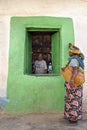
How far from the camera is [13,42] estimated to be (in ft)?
26.6

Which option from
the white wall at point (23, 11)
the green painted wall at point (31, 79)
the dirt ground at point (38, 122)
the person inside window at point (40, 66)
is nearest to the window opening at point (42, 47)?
the person inside window at point (40, 66)

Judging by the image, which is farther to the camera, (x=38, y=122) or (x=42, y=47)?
(x=42, y=47)

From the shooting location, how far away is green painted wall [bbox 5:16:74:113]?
26.5ft

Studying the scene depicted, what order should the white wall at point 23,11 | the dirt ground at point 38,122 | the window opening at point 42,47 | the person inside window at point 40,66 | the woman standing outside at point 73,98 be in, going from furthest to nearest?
the window opening at point 42,47 < the person inside window at point 40,66 < the white wall at point 23,11 < the woman standing outside at point 73,98 < the dirt ground at point 38,122

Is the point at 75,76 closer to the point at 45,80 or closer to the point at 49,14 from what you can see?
the point at 45,80

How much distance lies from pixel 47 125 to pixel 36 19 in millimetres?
2494

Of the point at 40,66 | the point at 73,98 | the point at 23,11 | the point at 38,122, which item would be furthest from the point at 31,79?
the point at 23,11

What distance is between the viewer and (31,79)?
8117 mm

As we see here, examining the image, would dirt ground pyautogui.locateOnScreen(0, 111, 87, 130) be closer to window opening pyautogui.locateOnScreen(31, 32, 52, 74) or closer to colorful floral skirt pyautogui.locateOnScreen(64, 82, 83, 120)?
colorful floral skirt pyautogui.locateOnScreen(64, 82, 83, 120)

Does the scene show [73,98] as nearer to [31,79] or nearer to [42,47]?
[31,79]

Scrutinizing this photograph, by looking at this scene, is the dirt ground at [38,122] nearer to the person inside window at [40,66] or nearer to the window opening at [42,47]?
the person inside window at [40,66]

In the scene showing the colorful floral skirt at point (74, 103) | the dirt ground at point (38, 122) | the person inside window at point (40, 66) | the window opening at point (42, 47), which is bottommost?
the dirt ground at point (38, 122)

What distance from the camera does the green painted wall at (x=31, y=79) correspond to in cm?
809

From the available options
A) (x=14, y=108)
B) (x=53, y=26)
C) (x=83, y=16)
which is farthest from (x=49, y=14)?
(x=14, y=108)
